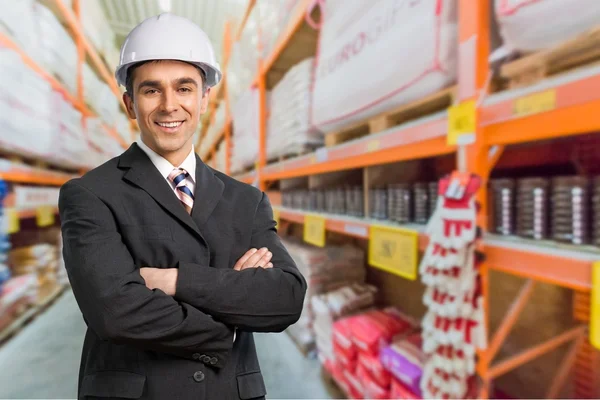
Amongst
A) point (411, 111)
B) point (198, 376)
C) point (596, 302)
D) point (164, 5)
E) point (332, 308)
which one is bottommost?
point (332, 308)

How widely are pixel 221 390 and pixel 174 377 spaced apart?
10 cm

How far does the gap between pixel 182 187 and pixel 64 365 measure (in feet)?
5.90

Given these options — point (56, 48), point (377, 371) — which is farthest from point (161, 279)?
point (56, 48)

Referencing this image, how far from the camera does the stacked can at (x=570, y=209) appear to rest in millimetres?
798

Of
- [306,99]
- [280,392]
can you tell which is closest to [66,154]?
[306,99]

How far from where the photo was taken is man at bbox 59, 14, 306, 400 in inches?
22.9

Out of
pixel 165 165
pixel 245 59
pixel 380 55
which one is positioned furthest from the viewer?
pixel 245 59

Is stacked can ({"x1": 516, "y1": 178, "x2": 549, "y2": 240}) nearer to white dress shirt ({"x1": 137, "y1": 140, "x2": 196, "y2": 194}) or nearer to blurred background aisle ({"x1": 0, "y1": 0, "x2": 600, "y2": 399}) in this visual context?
blurred background aisle ({"x1": 0, "y1": 0, "x2": 600, "y2": 399})

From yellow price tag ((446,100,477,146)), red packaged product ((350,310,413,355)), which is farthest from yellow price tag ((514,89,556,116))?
red packaged product ((350,310,413,355))

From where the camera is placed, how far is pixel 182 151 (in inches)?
27.0

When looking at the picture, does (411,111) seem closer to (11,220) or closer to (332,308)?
(332,308)

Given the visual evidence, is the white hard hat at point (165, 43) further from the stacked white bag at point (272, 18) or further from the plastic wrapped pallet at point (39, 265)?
the plastic wrapped pallet at point (39, 265)

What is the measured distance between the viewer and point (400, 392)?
1.41 meters

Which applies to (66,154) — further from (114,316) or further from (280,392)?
(114,316)
